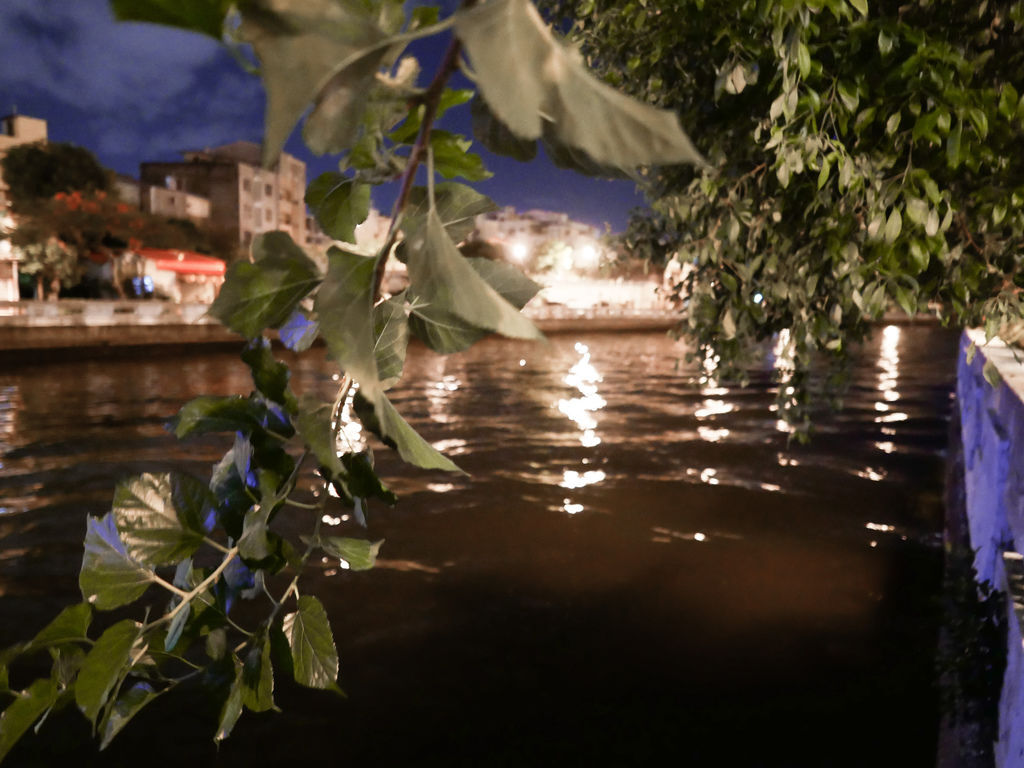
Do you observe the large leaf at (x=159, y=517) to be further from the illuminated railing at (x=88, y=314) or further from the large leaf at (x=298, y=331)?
the illuminated railing at (x=88, y=314)

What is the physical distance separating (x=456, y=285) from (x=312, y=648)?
59cm

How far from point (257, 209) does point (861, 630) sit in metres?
70.4

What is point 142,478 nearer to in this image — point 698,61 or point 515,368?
point 698,61

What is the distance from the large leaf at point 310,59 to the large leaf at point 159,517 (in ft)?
1.76

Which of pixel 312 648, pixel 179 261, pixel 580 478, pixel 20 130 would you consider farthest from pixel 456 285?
pixel 20 130

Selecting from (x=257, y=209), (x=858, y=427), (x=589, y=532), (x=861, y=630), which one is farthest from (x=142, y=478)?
(x=257, y=209)

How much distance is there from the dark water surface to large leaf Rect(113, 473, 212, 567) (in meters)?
4.36

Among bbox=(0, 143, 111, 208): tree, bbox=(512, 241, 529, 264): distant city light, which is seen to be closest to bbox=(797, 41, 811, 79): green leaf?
bbox=(0, 143, 111, 208): tree

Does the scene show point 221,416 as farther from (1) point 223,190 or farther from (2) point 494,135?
(1) point 223,190

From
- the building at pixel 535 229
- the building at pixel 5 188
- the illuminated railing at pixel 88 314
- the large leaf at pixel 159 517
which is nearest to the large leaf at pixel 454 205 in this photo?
the large leaf at pixel 159 517

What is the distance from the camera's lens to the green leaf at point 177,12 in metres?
0.45

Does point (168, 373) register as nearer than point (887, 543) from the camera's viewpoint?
No

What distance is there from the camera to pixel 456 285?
0.48 m

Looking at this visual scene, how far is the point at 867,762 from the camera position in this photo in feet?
17.3
